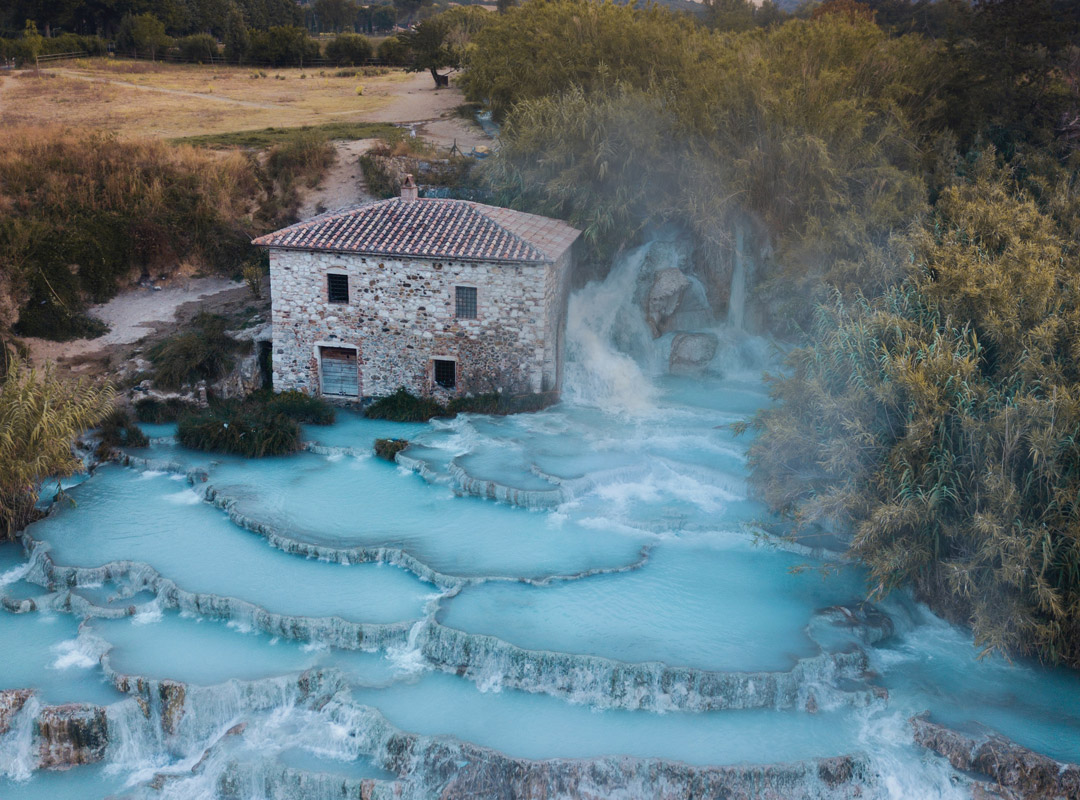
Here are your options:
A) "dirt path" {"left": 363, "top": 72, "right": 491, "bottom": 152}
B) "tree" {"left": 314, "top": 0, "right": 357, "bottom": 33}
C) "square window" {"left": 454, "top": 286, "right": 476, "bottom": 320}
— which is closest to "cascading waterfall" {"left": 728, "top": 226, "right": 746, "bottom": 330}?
"square window" {"left": 454, "top": 286, "right": 476, "bottom": 320}

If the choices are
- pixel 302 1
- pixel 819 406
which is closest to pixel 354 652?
pixel 819 406

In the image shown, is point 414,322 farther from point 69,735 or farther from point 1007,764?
point 1007,764

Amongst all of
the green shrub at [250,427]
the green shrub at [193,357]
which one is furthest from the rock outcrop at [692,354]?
the green shrub at [193,357]

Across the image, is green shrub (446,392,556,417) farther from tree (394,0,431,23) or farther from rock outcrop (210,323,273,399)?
tree (394,0,431,23)

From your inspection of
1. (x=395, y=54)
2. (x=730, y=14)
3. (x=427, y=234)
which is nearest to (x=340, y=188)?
(x=427, y=234)

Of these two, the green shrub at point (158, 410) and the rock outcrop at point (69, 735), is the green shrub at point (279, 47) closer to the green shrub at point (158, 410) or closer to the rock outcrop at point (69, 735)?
the green shrub at point (158, 410)

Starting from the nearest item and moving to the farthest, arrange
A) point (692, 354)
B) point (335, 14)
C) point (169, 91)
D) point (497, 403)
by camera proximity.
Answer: point (497, 403)
point (692, 354)
point (169, 91)
point (335, 14)
